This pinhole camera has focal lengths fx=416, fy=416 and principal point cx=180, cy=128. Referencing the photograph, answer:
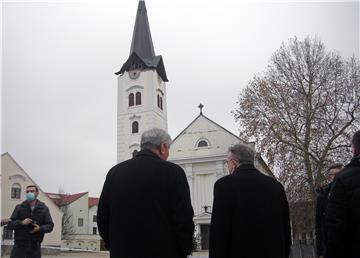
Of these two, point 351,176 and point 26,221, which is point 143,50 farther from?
point 351,176

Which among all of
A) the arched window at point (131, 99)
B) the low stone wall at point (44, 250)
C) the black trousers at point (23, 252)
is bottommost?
the low stone wall at point (44, 250)

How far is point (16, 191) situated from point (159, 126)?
15658 mm

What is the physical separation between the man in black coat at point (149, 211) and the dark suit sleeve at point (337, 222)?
4.52ft

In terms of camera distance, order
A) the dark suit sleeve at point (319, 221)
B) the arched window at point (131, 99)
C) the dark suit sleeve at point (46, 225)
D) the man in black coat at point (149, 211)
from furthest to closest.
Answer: the arched window at point (131, 99)
the dark suit sleeve at point (319, 221)
the dark suit sleeve at point (46, 225)
the man in black coat at point (149, 211)

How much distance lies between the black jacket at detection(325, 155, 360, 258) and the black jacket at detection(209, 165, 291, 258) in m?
0.69

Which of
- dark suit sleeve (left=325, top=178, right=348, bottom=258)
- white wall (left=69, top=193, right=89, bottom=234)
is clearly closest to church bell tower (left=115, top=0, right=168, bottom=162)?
white wall (left=69, top=193, right=89, bottom=234)

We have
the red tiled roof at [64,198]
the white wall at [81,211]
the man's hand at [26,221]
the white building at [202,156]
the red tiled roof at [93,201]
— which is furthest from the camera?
the red tiled roof at [93,201]

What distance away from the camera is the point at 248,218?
15.2ft

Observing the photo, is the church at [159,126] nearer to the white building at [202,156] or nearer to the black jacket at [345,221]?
the white building at [202,156]

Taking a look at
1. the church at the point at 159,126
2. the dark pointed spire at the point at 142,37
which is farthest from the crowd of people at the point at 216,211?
the dark pointed spire at the point at 142,37

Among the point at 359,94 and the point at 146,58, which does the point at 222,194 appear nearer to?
the point at 359,94

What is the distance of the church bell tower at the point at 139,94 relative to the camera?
43406 mm

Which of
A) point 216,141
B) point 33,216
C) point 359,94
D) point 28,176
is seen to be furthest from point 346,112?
point 28,176

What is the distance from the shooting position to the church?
38969mm
